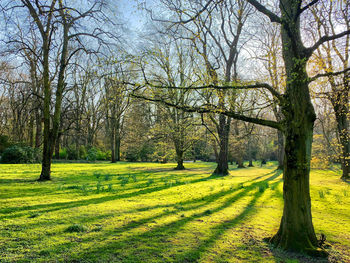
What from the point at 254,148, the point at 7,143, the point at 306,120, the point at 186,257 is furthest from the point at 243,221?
the point at 254,148

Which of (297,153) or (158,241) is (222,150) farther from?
(158,241)

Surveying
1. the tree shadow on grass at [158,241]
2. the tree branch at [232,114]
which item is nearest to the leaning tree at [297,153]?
the tree branch at [232,114]

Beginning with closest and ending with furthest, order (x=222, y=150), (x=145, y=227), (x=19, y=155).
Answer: (x=145, y=227), (x=222, y=150), (x=19, y=155)

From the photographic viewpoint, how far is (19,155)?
57.9 ft

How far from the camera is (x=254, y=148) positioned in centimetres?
4341

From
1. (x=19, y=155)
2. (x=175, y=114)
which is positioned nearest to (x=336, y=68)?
(x=175, y=114)

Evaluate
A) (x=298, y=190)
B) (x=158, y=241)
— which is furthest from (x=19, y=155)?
(x=298, y=190)

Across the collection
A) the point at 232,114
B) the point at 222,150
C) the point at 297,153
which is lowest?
the point at 222,150

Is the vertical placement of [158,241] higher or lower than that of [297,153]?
lower

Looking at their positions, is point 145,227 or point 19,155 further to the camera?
point 19,155

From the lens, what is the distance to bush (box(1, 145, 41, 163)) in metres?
17.3

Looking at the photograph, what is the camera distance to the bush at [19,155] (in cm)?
1734

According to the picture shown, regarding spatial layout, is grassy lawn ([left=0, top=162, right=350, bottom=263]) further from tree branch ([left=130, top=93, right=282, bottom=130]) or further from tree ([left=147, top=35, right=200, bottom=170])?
tree ([left=147, top=35, right=200, bottom=170])

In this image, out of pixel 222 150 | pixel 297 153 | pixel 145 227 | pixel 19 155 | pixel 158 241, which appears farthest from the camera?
pixel 19 155
